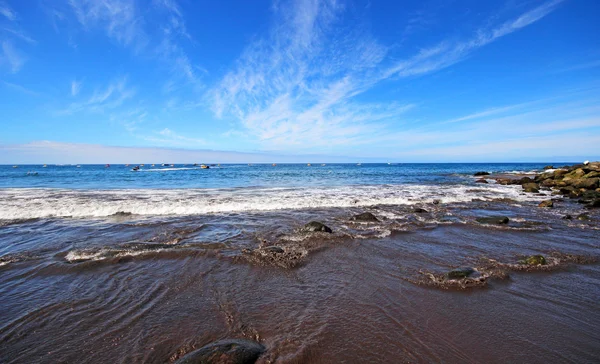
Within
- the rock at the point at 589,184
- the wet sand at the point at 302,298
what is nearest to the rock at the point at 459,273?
the wet sand at the point at 302,298

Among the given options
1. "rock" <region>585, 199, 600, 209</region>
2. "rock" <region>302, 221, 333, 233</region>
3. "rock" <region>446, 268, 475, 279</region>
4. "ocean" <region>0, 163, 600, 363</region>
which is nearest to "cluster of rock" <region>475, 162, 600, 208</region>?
"rock" <region>585, 199, 600, 209</region>

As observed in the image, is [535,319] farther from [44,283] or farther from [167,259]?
[44,283]

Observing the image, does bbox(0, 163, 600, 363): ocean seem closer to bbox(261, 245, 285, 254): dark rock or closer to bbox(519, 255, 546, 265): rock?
bbox(261, 245, 285, 254): dark rock

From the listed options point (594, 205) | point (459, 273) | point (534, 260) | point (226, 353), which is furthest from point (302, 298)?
point (594, 205)

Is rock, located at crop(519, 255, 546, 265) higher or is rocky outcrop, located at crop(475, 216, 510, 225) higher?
rock, located at crop(519, 255, 546, 265)

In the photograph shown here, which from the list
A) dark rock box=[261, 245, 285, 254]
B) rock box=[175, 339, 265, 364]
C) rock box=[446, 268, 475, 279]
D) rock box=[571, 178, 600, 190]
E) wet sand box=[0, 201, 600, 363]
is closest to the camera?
rock box=[175, 339, 265, 364]

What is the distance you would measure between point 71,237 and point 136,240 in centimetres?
237

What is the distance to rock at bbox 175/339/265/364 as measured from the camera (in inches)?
123

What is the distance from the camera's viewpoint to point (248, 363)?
316cm

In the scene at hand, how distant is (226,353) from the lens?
10.5 feet

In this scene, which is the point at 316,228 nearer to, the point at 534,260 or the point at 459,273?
the point at 459,273

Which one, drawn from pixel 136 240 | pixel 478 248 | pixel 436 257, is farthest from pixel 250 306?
pixel 478 248

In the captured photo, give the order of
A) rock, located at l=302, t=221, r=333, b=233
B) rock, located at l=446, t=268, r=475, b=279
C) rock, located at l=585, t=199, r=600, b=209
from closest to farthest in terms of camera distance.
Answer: rock, located at l=446, t=268, r=475, b=279 < rock, located at l=302, t=221, r=333, b=233 < rock, located at l=585, t=199, r=600, b=209

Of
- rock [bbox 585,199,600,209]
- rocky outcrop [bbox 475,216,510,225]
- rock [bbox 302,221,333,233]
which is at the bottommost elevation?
rock [bbox 585,199,600,209]
